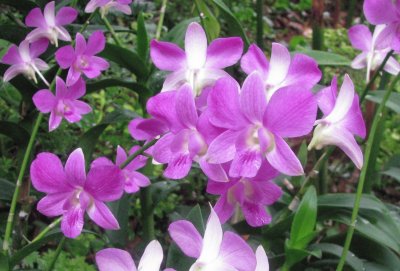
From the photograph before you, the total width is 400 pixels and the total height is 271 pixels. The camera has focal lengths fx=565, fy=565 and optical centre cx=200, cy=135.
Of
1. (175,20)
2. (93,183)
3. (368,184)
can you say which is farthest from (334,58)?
(175,20)

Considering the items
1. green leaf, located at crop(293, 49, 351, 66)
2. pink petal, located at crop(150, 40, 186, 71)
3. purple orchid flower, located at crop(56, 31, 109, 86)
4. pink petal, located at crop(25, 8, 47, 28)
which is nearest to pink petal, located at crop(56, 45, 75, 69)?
purple orchid flower, located at crop(56, 31, 109, 86)

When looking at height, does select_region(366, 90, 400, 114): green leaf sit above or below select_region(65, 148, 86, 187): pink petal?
below

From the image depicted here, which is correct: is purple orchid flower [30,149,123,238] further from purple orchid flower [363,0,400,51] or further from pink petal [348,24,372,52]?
pink petal [348,24,372,52]

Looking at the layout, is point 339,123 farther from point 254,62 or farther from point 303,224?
point 303,224

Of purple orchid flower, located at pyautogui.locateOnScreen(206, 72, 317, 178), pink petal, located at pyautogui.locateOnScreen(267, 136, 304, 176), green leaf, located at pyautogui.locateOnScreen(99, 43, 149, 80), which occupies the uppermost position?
purple orchid flower, located at pyautogui.locateOnScreen(206, 72, 317, 178)

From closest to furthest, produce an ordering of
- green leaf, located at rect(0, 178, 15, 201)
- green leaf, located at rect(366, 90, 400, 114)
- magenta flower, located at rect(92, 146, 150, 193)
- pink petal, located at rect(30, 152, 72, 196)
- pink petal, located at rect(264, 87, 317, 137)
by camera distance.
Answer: pink petal, located at rect(264, 87, 317, 137), pink petal, located at rect(30, 152, 72, 196), magenta flower, located at rect(92, 146, 150, 193), green leaf, located at rect(0, 178, 15, 201), green leaf, located at rect(366, 90, 400, 114)

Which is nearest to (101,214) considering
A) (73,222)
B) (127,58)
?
(73,222)

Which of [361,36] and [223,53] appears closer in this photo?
[223,53]
